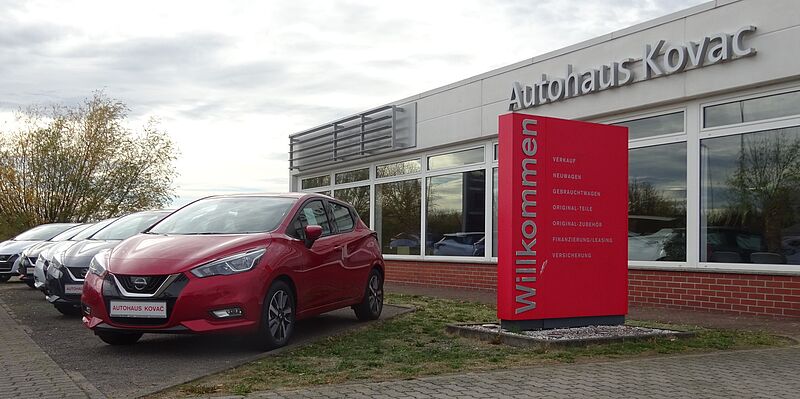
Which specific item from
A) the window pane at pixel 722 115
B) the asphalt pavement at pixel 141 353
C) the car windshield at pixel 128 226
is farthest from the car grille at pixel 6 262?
the window pane at pixel 722 115

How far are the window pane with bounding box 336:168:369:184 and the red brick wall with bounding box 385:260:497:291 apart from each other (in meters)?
2.60

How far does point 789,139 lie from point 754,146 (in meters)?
0.50

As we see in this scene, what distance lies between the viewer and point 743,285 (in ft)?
37.0

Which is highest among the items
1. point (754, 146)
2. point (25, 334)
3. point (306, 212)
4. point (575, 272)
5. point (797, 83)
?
point (797, 83)

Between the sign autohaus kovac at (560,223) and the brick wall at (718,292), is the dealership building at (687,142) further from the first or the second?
the sign autohaus kovac at (560,223)

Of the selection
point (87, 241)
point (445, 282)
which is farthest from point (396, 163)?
point (87, 241)

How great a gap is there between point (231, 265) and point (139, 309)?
91cm

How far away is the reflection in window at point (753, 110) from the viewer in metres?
11.1

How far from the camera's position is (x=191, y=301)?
7.58 metres

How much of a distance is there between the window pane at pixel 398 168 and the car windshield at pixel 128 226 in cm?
765

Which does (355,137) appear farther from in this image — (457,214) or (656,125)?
(656,125)

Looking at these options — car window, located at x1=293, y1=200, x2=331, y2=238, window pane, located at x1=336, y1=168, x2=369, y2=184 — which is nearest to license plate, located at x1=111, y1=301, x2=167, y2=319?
car window, located at x1=293, y1=200, x2=331, y2=238

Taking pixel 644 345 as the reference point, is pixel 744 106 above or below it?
above

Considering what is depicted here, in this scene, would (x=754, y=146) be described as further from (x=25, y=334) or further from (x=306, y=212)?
(x=25, y=334)
